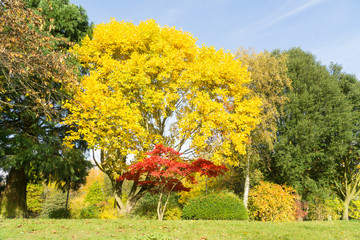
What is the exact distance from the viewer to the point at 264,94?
16.4 m

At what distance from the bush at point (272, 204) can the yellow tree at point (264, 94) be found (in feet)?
2.68

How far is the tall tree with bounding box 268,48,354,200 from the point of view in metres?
15.6

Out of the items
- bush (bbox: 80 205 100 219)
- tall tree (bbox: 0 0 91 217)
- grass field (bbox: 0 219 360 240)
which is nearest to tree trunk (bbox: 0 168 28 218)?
tall tree (bbox: 0 0 91 217)

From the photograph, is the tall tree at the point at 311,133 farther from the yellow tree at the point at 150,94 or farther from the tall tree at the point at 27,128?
the tall tree at the point at 27,128

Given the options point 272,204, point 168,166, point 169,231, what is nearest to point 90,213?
point 168,166

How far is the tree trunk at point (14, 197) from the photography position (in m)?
13.0

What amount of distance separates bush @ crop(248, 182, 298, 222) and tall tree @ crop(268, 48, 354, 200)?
4.01 ft

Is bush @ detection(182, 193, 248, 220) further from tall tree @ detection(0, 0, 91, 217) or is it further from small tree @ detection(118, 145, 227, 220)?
tall tree @ detection(0, 0, 91, 217)

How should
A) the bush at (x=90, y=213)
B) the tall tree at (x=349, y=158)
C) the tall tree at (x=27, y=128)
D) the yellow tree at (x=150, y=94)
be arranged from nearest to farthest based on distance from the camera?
the tall tree at (x=27, y=128) → the yellow tree at (x=150, y=94) → the bush at (x=90, y=213) → the tall tree at (x=349, y=158)

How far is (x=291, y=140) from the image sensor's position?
16.4 m

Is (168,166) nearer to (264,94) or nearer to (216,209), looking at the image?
(216,209)

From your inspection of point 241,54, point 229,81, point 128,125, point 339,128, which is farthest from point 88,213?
point 339,128

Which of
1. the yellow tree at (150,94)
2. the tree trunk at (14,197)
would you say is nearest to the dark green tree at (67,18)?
the yellow tree at (150,94)

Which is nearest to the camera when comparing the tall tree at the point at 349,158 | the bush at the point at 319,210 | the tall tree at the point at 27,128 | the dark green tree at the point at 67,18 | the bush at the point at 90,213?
the tall tree at the point at 27,128
